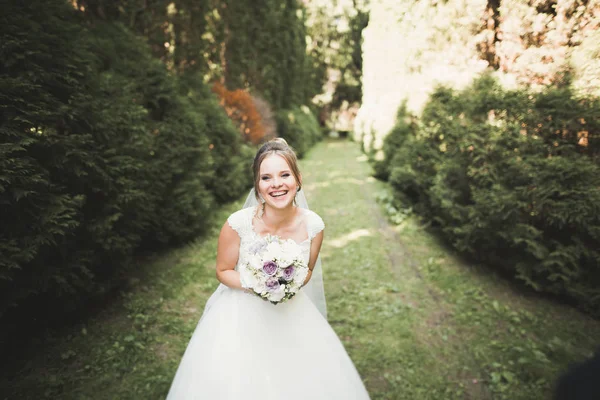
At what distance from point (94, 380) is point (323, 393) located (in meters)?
2.59

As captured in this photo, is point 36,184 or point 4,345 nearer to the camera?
point 36,184

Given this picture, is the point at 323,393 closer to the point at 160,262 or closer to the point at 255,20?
the point at 160,262

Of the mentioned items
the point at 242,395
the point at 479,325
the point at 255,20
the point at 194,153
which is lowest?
the point at 479,325

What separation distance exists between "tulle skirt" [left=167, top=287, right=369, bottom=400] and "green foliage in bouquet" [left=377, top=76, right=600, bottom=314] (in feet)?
12.0

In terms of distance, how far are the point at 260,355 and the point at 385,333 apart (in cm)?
273

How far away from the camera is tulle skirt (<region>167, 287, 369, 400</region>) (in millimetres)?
2156

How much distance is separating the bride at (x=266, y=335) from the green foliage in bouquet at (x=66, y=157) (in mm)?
1889

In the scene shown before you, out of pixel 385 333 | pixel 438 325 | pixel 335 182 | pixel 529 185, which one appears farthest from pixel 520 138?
pixel 335 182

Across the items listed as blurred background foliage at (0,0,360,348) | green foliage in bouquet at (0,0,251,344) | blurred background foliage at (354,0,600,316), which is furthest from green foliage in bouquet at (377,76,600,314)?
green foliage in bouquet at (0,0,251,344)

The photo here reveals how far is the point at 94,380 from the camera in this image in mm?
3414

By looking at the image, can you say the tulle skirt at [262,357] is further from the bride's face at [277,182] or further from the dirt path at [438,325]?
the dirt path at [438,325]

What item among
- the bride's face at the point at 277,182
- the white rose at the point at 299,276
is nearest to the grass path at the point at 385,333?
the white rose at the point at 299,276

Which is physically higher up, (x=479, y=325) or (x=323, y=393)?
(x=323, y=393)

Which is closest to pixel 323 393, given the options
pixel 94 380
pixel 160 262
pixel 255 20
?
pixel 94 380
